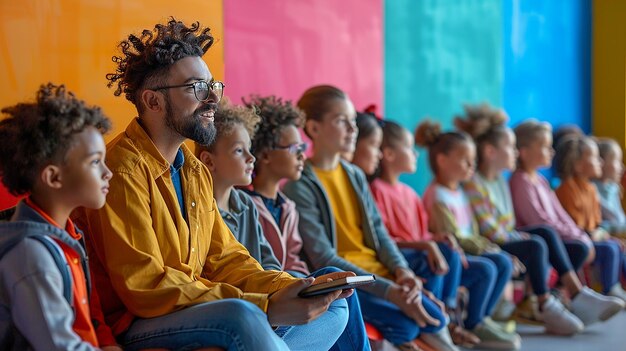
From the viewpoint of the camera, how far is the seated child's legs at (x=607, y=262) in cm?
566

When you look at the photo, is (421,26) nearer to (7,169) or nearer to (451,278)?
(451,278)

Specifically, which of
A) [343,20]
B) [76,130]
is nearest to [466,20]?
[343,20]

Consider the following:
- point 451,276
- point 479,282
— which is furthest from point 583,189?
point 451,276

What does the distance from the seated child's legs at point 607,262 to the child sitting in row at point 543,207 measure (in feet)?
0.33

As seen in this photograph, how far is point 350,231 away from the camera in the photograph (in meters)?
4.07

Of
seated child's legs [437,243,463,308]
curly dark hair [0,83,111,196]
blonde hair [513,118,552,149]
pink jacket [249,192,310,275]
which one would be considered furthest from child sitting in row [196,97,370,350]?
blonde hair [513,118,552,149]

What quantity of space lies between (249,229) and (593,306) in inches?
103

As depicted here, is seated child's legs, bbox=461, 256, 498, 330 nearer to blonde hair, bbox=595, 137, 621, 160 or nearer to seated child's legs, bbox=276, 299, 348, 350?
seated child's legs, bbox=276, 299, 348, 350

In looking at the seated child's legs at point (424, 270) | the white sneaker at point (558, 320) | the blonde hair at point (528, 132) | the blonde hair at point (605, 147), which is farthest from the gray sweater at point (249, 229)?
the blonde hair at point (605, 147)

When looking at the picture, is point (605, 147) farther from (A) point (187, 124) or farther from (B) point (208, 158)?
(A) point (187, 124)

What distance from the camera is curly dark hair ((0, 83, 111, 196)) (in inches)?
88.7

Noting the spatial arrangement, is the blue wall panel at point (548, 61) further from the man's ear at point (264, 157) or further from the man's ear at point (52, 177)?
the man's ear at point (52, 177)

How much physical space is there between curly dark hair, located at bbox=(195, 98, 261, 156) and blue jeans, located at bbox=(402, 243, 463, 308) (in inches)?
51.0

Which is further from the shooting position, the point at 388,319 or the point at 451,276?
the point at 451,276
